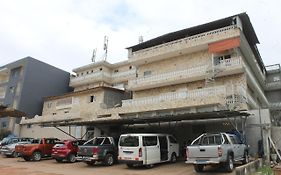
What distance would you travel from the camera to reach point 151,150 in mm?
15125

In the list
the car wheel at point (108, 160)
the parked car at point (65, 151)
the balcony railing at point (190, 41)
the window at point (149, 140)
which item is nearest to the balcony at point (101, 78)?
the balcony railing at point (190, 41)

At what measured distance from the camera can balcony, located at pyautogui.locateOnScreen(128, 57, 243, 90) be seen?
22.5m

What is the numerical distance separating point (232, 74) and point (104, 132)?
12.6 meters

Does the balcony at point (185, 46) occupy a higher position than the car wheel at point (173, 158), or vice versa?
the balcony at point (185, 46)

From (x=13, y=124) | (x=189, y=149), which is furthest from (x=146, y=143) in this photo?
(x=13, y=124)

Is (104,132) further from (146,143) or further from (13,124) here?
(13,124)

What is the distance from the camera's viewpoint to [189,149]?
12.6m

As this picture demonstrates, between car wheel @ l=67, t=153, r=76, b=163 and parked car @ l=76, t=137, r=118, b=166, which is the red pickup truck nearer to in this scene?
car wheel @ l=67, t=153, r=76, b=163

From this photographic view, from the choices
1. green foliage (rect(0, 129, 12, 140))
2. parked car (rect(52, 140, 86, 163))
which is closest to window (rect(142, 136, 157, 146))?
parked car (rect(52, 140, 86, 163))

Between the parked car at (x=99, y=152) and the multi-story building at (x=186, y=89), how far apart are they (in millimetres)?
2563

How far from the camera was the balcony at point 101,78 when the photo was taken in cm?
3959

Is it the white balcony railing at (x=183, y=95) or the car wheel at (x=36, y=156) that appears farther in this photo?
the white balcony railing at (x=183, y=95)

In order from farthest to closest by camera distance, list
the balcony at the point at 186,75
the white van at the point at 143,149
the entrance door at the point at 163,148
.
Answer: the balcony at the point at 186,75 → the entrance door at the point at 163,148 → the white van at the point at 143,149

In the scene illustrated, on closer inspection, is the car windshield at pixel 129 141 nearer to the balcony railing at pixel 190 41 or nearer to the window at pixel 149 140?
the window at pixel 149 140
